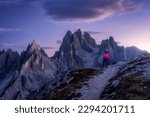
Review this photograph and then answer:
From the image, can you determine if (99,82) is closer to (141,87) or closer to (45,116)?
(141,87)

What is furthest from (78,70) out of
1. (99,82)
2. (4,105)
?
(4,105)

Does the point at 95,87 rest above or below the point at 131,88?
below

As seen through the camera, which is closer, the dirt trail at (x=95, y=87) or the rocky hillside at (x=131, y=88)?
the rocky hillside at (x=131, y=88)

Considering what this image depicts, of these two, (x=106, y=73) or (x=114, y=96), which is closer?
(x=114, y=96)

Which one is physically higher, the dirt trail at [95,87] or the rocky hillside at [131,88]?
the rocky hillside at [131,88]

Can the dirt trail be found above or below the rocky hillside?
below

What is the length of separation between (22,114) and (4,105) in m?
3.15

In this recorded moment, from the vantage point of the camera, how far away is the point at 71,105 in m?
31.5

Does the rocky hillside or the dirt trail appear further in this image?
the dirt trail

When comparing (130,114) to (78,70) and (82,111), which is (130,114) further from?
(78,70)

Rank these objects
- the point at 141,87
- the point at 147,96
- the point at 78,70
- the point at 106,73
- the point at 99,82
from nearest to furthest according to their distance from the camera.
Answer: the point at 147,96 → the point at 141,87 → the point at 99,82 → the point at 106,73 → the point at 78,70

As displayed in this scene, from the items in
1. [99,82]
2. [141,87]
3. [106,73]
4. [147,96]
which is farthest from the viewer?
[106,73]

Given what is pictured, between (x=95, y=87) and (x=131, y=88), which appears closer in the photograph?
(x=131, y=88)

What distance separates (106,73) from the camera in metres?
62.9
